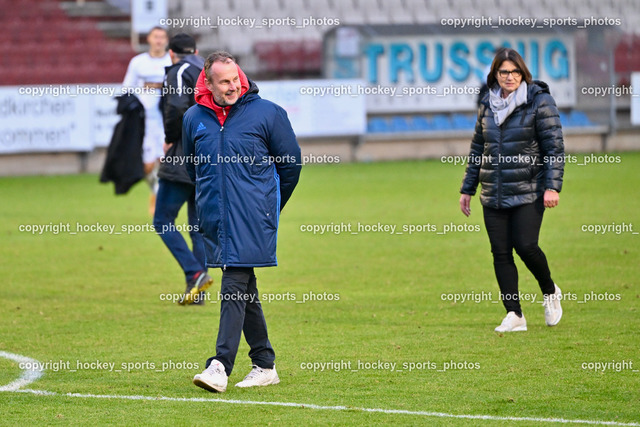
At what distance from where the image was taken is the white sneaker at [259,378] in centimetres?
650

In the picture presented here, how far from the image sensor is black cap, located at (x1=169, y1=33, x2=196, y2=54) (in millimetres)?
9672

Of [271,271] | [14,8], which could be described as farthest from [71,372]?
[14,8]

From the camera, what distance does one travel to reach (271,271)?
11.7 meters

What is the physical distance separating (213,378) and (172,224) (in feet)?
11.9

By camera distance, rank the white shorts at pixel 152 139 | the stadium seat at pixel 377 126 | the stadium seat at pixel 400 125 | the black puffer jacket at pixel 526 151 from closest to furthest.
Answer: the black puffer jacket at pixel 526 151 → the white shorts at pixel 152 139 → the stadium seat at pixel 377 126 → the stadium seat at pixel 400 125

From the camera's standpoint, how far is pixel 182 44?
967 cm

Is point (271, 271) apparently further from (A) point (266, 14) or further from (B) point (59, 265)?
(A) point (266, 14)

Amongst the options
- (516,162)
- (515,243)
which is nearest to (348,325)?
(515,243)

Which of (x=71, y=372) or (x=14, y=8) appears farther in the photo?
(x=14, y=8)

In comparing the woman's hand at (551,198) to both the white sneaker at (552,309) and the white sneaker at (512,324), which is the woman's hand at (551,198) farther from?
the white sneaker at (512,324)

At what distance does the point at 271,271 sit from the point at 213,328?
10.2ft

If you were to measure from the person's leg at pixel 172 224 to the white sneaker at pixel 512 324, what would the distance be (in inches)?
109

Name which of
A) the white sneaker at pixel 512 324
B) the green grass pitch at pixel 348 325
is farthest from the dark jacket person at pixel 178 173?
the white sneaker at pixel 512 324

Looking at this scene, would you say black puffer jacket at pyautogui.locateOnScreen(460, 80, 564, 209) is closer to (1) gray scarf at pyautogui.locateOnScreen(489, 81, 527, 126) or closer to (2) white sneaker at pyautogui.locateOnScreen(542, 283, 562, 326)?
(1) gray scarf at pyautogui.locateOnScreen(489, 81, 527, 126)
